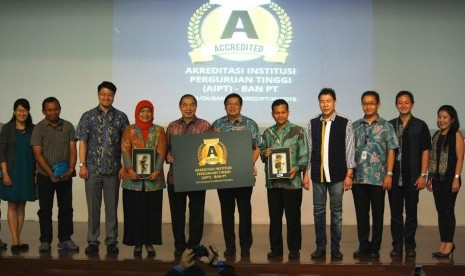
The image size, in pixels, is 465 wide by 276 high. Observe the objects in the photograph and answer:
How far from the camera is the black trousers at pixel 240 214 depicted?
17.2 feet

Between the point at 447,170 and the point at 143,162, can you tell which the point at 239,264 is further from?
the point at 447,170

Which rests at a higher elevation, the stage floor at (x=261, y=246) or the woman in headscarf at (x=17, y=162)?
the woman in headscarf at (x=17, y=162)

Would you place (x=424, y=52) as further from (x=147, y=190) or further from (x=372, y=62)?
(x=147, y=190)

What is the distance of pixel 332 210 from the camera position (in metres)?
5.09

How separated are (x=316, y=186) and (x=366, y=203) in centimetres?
43

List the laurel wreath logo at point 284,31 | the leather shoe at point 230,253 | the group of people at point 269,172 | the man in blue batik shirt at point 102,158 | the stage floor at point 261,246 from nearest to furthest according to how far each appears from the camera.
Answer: the stage floor at point 261,246
the group of people at point 269,172
the leather shoe at point 230,253
the man in blue batik shirt at point 102,158
the laurel wreath logo at point 284,31

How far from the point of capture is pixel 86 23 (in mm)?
7508

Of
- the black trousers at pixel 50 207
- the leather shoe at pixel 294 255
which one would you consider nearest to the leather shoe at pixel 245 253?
the leather shoe at pixel 294 255

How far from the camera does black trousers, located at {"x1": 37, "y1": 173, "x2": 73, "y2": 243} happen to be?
17.8 feet

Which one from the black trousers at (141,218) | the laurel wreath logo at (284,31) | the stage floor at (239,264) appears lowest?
the stage floor at (239,264)

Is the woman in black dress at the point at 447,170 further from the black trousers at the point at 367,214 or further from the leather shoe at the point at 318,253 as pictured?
the leather shoe at the point at 318,253

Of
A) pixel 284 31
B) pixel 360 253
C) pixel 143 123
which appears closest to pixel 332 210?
pixel 360 253

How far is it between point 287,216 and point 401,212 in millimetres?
894

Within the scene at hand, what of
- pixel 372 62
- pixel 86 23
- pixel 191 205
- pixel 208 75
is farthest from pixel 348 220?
pixel 86 23
